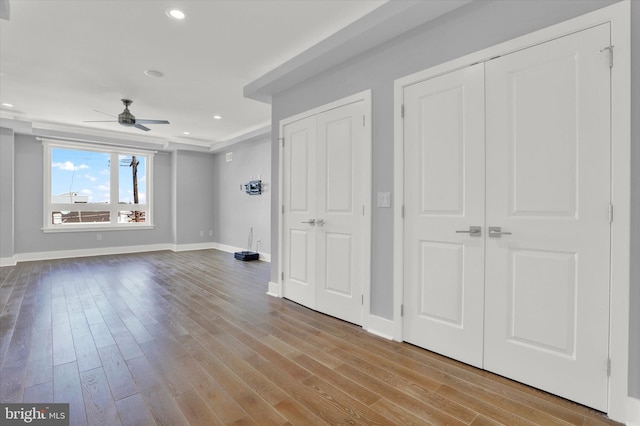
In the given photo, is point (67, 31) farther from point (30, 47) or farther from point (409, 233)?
point (409, 233)

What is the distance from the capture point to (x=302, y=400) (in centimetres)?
183

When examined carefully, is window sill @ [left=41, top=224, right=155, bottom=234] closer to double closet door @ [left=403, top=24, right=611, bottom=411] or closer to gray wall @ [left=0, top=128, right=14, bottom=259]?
gray wall @ [left=0, top=128, right=14, bottom=259]

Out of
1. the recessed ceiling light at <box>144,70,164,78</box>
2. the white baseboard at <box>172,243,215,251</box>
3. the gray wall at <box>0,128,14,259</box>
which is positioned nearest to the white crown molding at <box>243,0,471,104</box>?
the recessed ceiling light at <box>144,70,164,78</box>

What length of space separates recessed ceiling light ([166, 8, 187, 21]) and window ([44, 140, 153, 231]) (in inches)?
229

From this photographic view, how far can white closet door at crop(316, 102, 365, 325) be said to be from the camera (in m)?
3.03

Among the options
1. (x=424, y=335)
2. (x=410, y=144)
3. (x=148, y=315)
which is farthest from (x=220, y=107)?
(x=424, y=335)

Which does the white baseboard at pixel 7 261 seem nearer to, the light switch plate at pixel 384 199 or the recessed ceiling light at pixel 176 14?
the recessed ceiling light at pixel 176 14

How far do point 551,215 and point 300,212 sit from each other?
2445 millimetres

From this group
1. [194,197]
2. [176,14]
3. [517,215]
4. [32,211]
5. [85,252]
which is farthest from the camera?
[194,197]

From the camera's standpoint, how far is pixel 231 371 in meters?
2.15

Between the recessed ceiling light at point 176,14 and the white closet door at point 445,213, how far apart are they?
2068 millimetres

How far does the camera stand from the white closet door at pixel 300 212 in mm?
3516

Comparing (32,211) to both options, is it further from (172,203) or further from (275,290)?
(275,290)

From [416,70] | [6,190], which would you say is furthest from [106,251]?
[416,70]
